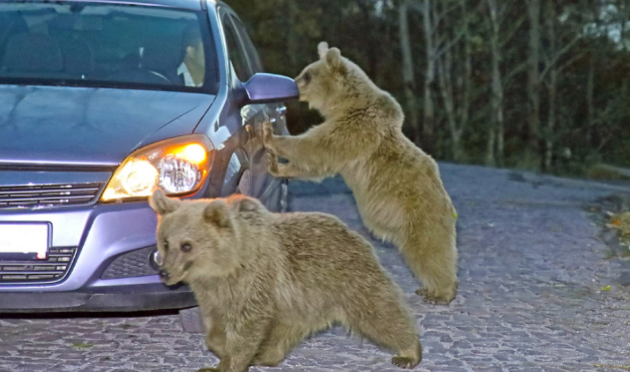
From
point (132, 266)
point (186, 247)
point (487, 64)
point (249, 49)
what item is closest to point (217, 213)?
point (186, 247)

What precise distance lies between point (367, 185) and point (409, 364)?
1623mm

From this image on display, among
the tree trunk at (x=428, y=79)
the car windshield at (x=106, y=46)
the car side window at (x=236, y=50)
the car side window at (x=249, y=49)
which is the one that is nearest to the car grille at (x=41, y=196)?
the car windshield at (x=106, y=46)

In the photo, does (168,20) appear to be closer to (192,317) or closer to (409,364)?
(192,317)

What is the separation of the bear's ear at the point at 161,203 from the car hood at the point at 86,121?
0.52 m

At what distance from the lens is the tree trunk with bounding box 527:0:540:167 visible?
115 feet

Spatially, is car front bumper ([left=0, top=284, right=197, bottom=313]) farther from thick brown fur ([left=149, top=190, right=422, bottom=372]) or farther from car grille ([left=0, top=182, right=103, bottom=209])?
car grille ([left=0, top=182, right=103, bottom=209])

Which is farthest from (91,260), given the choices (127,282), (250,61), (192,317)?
(250,61)

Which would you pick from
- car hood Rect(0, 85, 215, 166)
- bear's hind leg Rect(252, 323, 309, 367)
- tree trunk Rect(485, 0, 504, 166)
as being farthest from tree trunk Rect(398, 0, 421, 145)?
→ bear's hind leg Rect(252, 323, 309, 367)

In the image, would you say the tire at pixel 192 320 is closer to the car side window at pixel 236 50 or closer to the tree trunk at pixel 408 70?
the car side window at pixel 236 50

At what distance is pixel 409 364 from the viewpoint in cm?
529

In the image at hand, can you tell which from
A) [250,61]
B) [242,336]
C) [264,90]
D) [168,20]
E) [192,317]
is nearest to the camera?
[242,336]

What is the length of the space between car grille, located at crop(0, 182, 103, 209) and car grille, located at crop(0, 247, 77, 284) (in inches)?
9.4

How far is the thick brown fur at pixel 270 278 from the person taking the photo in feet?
15.8

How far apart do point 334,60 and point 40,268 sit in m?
2.63
